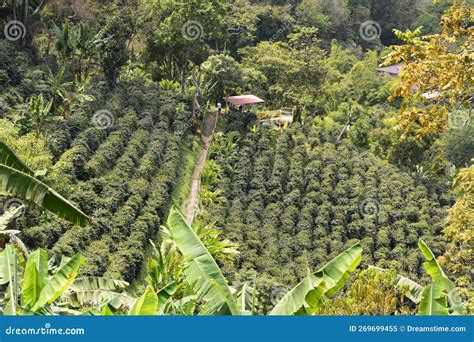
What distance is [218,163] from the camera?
1180 inches

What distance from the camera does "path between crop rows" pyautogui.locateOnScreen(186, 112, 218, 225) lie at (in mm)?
27297

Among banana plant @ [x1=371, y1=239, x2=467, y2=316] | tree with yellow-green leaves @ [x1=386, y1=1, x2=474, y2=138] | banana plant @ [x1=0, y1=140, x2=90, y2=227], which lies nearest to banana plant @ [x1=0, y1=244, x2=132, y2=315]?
banana plant @ [x1=0, y1=140, x2=90, y2=227]

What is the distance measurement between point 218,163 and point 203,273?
21280 millimetres

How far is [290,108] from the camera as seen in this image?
125ft

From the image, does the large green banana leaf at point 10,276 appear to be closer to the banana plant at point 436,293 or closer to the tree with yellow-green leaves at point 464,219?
the banana plant at point 436,293

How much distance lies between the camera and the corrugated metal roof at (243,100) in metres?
35.9

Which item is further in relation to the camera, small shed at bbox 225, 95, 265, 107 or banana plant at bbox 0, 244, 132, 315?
small shed at bbox 225, 95, 265, 107

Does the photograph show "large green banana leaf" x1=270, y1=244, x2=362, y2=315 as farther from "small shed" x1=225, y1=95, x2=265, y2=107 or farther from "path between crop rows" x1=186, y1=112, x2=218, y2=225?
"small shed" x1=225, y1=95, x2=265, y2=107

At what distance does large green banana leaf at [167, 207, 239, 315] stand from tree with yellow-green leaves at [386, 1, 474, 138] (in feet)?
19.8

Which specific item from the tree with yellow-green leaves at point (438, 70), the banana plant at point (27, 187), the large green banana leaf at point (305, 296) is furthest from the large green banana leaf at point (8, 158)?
the tree with yellow-green leaves at point (438, 70)

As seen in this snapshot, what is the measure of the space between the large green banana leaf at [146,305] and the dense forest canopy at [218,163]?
24mm

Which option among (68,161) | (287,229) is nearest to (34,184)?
(68,161)

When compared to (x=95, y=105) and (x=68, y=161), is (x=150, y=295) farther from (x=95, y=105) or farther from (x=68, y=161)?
(x=95, y=105)

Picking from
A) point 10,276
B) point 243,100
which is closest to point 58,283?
point 10,276
